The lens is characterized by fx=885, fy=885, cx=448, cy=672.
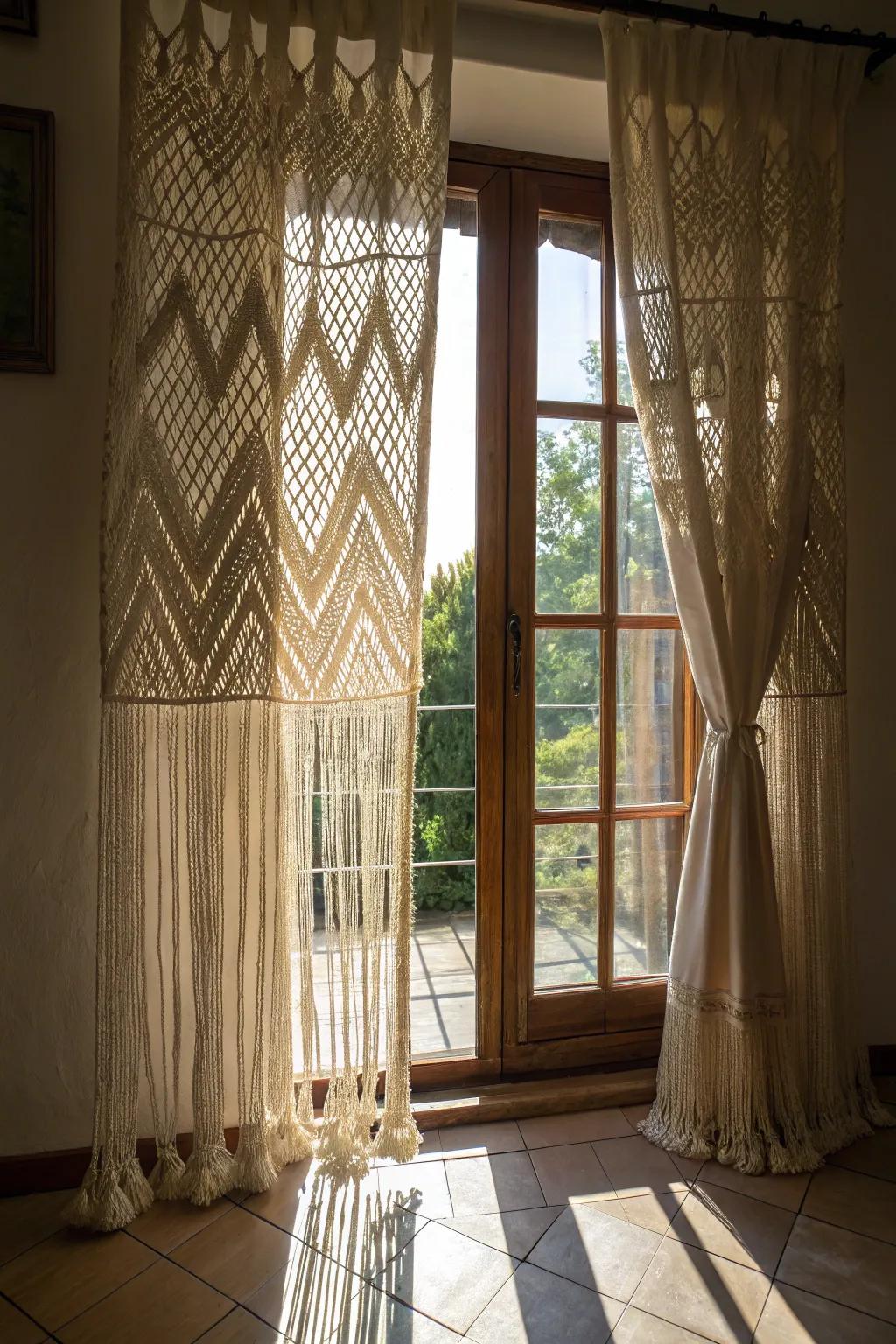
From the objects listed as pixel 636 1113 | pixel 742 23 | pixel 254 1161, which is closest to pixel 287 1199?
pixel 254 1161

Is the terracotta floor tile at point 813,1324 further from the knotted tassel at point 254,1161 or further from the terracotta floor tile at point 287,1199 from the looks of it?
the knotted tassel at point 254,1161

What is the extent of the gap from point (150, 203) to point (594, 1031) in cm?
192

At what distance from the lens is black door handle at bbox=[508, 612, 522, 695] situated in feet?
6.42

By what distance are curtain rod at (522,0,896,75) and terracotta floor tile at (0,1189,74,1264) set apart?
8.01 ft

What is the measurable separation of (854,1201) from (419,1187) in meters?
0.80

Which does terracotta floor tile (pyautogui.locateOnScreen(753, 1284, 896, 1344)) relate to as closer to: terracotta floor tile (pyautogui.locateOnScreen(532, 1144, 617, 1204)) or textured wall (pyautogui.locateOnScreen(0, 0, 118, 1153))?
terracotta floor tile (pyautogui.locateOnScreen(532, 1144, 617, 1204))

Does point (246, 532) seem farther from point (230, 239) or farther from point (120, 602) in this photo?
point (230, 239)

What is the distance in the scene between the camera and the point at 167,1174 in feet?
5.27

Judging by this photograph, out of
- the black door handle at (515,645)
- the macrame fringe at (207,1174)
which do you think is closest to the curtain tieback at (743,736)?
the black door handle at (515,645)

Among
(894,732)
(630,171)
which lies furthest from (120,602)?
Answer: (894,732)

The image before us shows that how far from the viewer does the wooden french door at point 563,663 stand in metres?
1.95

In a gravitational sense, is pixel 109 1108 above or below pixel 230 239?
below

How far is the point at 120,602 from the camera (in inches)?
60.4

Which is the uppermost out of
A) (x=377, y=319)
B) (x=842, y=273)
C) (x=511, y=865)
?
(x=842, y=273)
